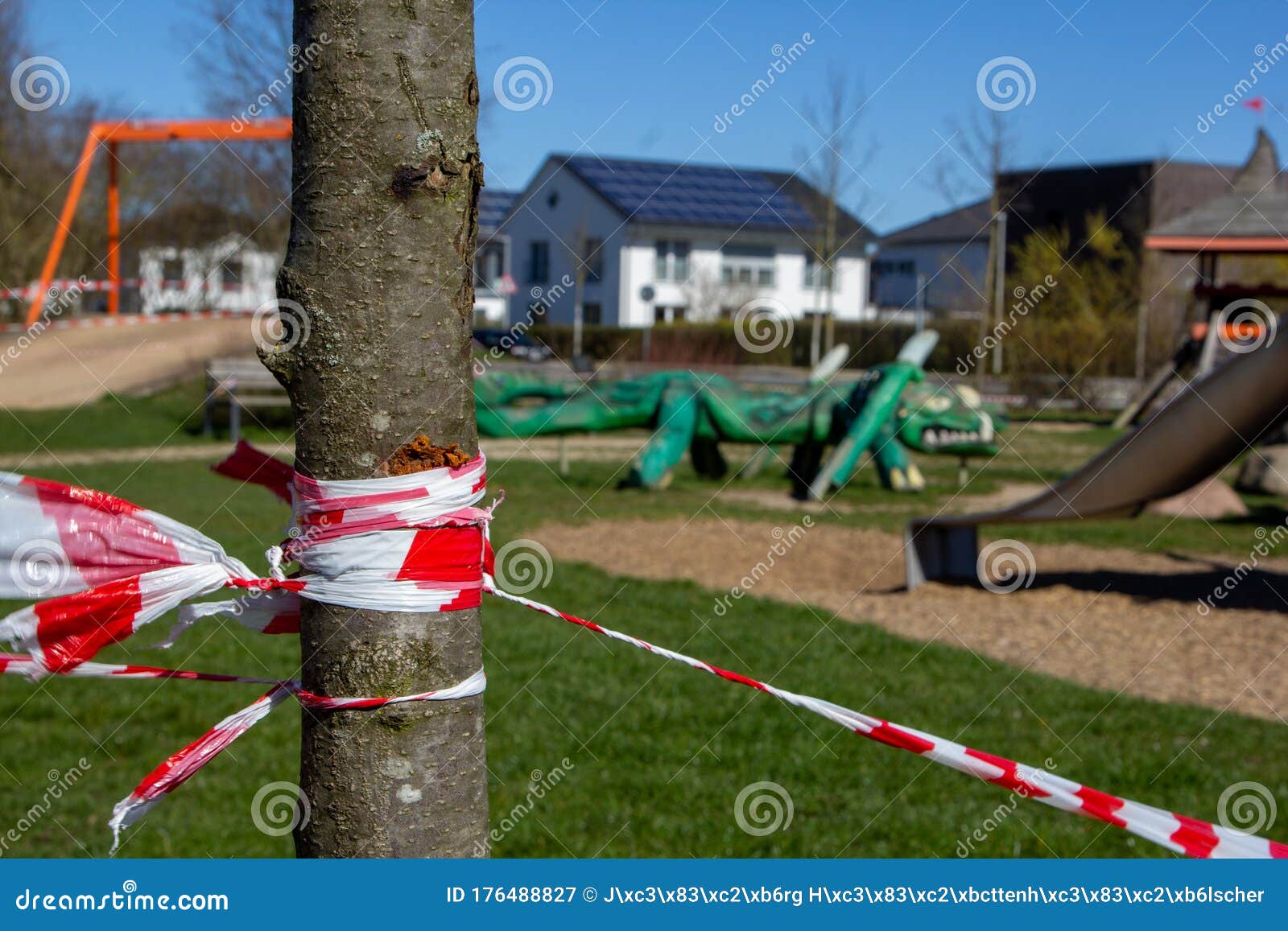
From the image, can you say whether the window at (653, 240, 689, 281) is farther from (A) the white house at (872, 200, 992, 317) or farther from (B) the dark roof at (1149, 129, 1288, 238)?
(B) the dark roof at (1149, 129, 1288, 238)

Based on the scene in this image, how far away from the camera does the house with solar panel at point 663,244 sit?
47656 mm

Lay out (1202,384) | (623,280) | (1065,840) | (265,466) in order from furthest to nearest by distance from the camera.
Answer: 1. (623,280)
2. (1202,384)
3. (1065,840)
4. (265,466)

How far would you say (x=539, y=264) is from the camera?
51.6 m

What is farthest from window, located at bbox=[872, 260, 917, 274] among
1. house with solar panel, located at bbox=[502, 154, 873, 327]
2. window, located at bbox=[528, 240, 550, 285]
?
window, located at bbox=[528, 240, 550, 285]

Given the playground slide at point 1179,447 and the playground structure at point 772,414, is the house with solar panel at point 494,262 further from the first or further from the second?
the playground slide at point 1179,447

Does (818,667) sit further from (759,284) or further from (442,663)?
(759,284)

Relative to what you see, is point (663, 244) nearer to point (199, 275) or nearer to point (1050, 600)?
A: point (199, 275)

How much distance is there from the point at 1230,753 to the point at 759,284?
46.5 metres

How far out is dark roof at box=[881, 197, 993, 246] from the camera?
49219 millimetres

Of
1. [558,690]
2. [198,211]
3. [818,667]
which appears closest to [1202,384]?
[818,667]

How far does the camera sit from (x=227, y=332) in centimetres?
2323

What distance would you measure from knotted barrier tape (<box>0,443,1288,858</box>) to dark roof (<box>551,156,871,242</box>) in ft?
146

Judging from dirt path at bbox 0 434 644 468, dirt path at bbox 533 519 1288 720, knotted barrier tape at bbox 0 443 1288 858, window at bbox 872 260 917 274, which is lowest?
dirt path at bbox 0 434 644 468

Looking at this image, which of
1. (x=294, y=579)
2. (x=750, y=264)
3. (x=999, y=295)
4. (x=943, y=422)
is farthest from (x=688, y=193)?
(x=294, y=579)
